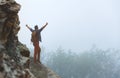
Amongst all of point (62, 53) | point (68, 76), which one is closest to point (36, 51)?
point (68, 76)

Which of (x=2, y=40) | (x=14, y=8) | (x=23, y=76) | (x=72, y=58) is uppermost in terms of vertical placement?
(x=72, y=58)

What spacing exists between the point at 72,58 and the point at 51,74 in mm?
169087

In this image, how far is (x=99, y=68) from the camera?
19438 centimetres

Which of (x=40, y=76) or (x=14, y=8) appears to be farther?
(x=40, y=76)

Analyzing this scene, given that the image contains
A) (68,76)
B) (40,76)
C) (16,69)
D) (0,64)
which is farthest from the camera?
(68,76)

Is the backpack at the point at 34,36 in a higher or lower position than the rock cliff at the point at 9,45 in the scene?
higher

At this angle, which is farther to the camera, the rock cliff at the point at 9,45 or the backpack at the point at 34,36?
the backpack at the point at 34,36

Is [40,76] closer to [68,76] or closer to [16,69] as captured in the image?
[16,69]

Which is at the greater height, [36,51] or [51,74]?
[36,51]

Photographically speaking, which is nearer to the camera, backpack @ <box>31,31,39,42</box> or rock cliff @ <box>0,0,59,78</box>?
rock cliff @ <box>0,0,59,78</box>

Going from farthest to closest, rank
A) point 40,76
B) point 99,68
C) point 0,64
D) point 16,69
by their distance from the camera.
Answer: point 99,68 < point 40,76 < point 16,69 < point 0,64

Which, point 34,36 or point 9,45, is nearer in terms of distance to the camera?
point 9,45

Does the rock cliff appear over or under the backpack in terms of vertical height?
under

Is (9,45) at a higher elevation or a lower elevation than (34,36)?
lower
